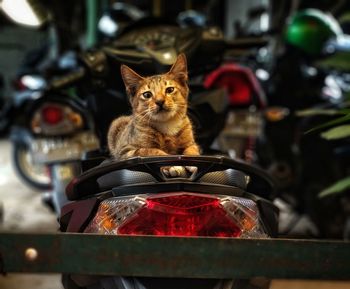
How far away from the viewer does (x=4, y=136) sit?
895cm

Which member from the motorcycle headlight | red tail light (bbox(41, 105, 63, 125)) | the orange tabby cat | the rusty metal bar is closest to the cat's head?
the orange tabby cat

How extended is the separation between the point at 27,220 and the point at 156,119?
3.01 meters

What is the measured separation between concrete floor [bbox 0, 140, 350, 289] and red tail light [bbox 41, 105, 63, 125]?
49 centimetres

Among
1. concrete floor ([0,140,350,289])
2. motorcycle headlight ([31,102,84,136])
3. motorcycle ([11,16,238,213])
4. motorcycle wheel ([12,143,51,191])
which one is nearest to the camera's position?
motorcycle ([11,16,238,213])

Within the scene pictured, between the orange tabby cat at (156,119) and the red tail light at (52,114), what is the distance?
86cm

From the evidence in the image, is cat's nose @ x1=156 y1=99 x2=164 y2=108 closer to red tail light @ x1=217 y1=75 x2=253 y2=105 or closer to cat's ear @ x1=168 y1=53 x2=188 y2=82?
cat's ear @ x1=168 y1=53 x2=188 y2=82

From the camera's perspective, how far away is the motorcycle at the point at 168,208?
1166mm

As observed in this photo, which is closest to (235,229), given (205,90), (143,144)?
(143,144)

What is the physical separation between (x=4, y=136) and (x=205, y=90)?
25.4ft

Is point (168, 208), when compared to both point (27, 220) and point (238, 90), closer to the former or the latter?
point (238, 90)

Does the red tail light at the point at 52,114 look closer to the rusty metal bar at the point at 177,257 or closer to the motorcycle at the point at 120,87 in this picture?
the motorcycle at the point at 120,87

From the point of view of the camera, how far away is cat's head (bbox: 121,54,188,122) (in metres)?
1.22

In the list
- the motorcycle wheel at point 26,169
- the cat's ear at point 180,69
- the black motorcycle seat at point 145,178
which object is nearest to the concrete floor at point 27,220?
the motorcycle wheel at point 26,169

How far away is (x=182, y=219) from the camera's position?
1.18 metres
